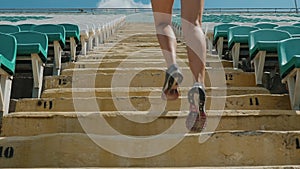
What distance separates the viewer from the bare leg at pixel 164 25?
4.84 feet

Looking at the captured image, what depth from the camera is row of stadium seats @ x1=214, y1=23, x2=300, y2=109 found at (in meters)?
1.85

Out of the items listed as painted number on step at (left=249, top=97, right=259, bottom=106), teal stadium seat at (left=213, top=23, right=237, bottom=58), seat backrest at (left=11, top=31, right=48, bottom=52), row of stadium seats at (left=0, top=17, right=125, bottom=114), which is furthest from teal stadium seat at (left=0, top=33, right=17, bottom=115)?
teal stadium seat at (left=213, top=23, right=237, bottom=58)

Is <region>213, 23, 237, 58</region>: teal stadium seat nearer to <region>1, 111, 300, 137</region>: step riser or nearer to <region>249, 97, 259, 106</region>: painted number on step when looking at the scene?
<region>249, 97, 259, 106</region>: painted number on step

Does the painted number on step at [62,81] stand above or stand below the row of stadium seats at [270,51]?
below

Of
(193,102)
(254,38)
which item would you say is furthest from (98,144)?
(254,38)

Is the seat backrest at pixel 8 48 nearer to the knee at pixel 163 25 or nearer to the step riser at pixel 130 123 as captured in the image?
the step riser at pixel 130 123

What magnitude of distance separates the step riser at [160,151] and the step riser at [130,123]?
215mm

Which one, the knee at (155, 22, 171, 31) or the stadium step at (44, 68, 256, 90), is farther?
the stadium step at (44, 68, 256, 90)

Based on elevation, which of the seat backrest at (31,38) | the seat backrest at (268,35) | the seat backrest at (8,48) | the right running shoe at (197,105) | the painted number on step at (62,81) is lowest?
the right running shoe at (197,105)

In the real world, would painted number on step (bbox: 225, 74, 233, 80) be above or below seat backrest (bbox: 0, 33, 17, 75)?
below

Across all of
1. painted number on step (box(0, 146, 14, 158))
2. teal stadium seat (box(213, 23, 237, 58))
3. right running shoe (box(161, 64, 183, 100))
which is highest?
teal stadium seat (box(213, 23, 237, 58))

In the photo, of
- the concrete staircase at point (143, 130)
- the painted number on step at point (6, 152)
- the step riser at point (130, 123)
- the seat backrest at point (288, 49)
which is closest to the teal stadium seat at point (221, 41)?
the concrete staircase at point (143, 130)

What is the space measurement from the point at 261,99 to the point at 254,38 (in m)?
0.93

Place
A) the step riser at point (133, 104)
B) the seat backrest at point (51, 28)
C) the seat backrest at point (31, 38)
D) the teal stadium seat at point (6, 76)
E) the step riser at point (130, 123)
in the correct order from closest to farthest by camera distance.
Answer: the step riser at point (130, 123)
the teal stadium seat at point (6, 76)
the step riser at point (133, 104)
the seat backrest at point (31, 38)
the seat backrest at point (51, 28)
